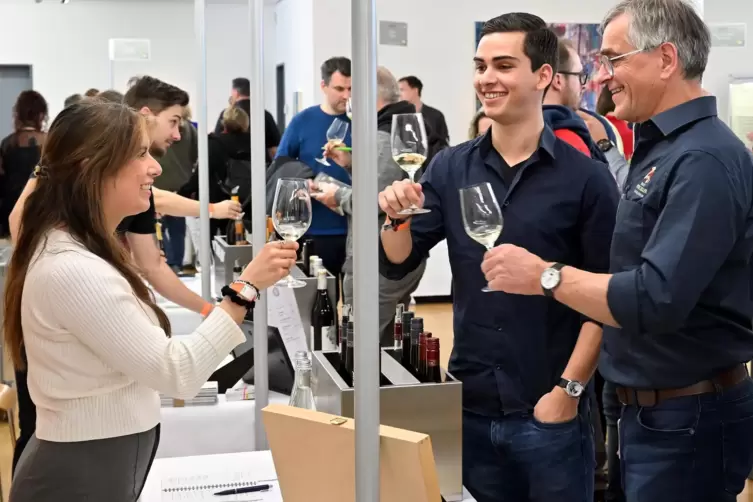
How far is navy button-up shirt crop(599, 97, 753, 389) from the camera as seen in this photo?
1569 mm

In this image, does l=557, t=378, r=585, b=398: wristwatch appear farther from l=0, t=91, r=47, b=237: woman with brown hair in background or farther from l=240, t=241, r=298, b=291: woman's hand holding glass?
l=0, t=91, r=47, b=237: woman with brown hair in background

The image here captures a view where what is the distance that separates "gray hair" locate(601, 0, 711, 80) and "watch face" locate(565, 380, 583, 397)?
2.24ft

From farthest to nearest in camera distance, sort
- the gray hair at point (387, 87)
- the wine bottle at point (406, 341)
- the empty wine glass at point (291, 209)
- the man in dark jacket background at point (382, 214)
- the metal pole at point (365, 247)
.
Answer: the gray hair at point (387, 87) < the man in dark jacket background at point (382, 214) < the wine bottle at point (406, 341) < the empty wine glass at point (291, 209) < the metal pole at point (365, 247)

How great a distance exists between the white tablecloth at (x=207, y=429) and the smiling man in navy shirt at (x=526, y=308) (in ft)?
2.22

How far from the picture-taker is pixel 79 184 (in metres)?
1.67

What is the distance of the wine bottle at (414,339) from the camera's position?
6.27ft

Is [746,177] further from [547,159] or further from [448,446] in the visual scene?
[448,446]

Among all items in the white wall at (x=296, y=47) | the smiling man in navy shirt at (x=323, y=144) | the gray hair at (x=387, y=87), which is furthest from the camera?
the white wall at (x=296, y=47)

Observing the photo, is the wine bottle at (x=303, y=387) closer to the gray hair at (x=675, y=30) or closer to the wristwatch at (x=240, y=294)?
the wristwatch at (x=240, y=294)

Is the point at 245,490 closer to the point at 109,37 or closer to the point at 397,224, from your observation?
the point at 397,224

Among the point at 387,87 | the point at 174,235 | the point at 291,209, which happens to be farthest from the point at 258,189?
the point at 174,235

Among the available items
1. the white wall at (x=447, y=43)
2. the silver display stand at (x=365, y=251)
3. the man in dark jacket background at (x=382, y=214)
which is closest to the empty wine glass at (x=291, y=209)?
the silver display stand at (x=365, y=251)

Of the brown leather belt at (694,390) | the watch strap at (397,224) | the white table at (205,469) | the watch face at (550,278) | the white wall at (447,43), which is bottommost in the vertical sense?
the white table at (205,469)

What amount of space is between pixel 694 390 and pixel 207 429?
128cm
